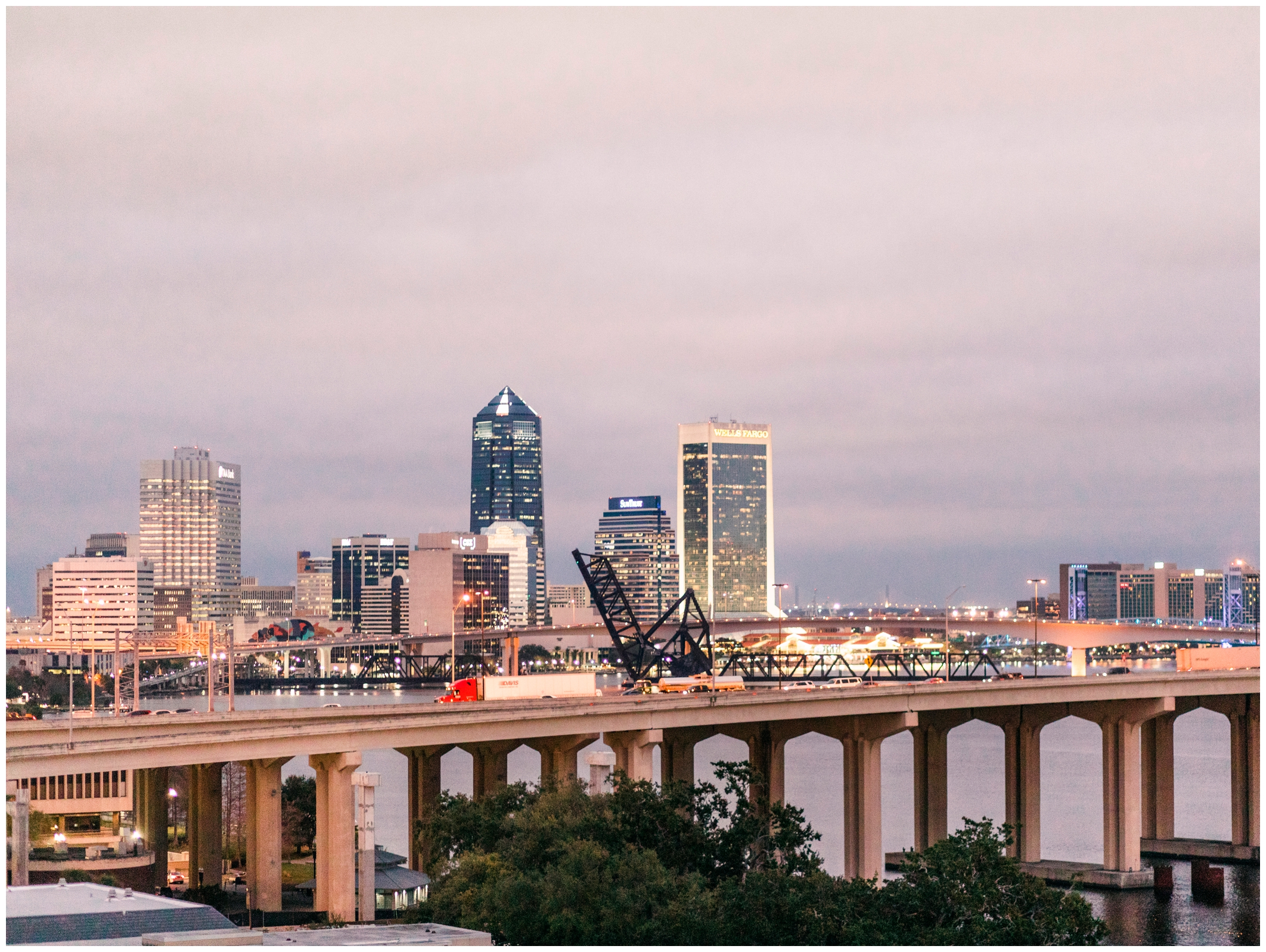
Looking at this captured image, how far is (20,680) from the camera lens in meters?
186

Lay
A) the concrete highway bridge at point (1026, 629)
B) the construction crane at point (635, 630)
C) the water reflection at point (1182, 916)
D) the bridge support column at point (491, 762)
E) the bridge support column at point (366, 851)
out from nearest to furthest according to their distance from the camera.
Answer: the bridge support column at point (366, 851) → the water reflection at point (1182, 916) → the bridge support column at point (491, 762) → the construction crane at point (635, 630) → the concrete highway bridge at point (1026, 629)

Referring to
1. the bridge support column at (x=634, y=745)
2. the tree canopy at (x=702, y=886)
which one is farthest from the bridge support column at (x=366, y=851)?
the bridge support column at (x=634, y=745)

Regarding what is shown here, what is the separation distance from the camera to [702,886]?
113ft

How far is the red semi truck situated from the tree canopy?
13.1 meters

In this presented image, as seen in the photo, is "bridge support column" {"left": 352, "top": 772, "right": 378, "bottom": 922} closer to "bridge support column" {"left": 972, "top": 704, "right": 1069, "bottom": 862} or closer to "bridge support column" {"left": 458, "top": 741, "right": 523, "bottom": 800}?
"bridge support column" {"left": 458, "top": 741, "right": 523, "bottom": 800}

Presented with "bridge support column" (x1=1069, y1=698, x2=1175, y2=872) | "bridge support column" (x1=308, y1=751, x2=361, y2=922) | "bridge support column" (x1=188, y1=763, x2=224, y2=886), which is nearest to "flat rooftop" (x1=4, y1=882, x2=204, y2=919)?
"bridge support column" (x1=308, y1=751, x2=361, y2=922)

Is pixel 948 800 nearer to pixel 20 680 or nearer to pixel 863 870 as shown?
pixel 863 870

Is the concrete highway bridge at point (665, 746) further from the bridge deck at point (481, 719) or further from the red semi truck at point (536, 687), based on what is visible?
the red semi truck at point (536, 687)

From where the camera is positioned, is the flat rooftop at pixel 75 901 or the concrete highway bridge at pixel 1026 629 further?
the concrete highway bridge at pixel 1026 629

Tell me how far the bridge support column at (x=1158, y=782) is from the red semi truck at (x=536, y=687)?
868 inches

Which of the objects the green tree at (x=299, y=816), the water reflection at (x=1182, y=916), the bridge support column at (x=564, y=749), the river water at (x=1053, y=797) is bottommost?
the river water at (x=1053, y=797)

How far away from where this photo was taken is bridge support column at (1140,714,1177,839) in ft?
213

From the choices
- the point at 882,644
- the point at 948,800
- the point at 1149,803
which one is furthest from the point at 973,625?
the point at 1149,803

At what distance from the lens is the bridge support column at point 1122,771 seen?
57.1 metres
